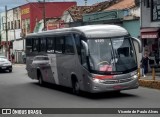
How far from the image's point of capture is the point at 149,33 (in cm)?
3275

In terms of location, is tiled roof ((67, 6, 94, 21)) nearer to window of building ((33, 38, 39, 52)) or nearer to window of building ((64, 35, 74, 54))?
window of building ((33, 38, 39, 52))

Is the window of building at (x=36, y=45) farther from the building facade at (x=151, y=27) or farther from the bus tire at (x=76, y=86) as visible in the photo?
the building facade at (x=151, y=27)

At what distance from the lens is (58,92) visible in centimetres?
2236

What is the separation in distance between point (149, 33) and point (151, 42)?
1.91 m

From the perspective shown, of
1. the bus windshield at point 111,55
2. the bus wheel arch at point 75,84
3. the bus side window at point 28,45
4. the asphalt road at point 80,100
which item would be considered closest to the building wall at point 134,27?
the bus side window at point 28,45

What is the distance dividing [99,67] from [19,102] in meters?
3.34

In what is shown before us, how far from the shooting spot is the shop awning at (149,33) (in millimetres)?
32028

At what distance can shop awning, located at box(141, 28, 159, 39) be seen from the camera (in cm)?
3203

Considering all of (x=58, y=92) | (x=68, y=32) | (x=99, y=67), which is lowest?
(x=58, y=92)

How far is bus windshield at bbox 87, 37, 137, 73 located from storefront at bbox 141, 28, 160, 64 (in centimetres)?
1340

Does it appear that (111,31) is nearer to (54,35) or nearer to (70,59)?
(70,59)

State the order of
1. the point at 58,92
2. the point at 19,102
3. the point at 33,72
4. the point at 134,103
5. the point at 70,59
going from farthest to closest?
1. the point at 33,72
2. the point at 58,92
3. the point at 70,59
4. the point at 19,102
5. the point at 134,103

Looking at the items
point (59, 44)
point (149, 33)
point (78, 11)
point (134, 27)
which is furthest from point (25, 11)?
point (59, 44)

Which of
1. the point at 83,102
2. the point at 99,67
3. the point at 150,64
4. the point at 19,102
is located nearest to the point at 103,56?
the point at 99,67
